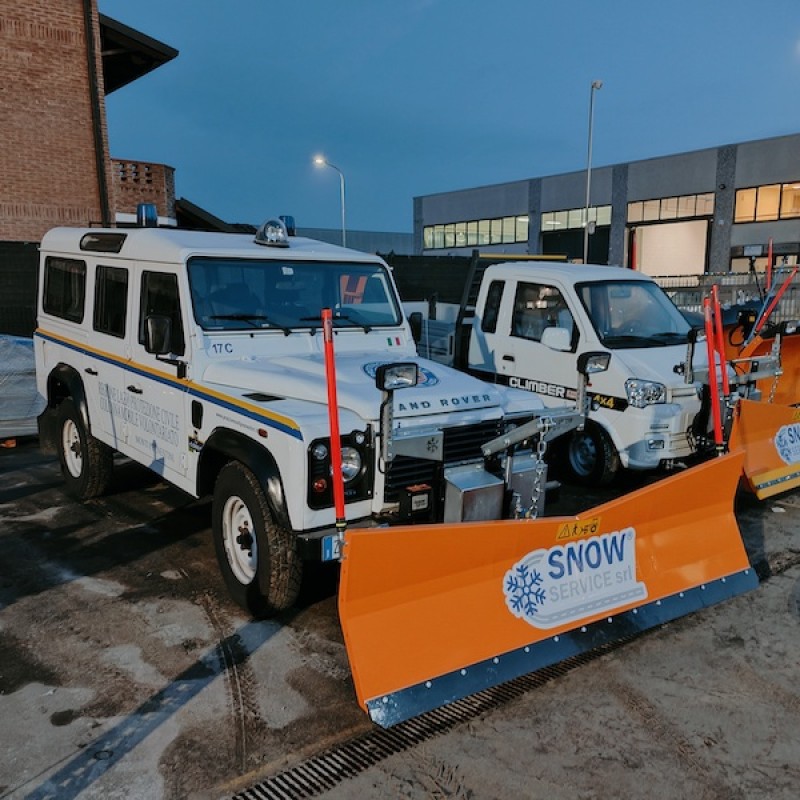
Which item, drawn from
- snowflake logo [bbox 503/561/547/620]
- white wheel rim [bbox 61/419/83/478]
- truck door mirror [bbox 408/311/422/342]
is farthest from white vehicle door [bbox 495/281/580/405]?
white wheel rim [bbox 61/419/83/478]

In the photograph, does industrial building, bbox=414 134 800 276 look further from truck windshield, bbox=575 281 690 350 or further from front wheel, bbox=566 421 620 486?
front wheel, bbox=566 421 620 486

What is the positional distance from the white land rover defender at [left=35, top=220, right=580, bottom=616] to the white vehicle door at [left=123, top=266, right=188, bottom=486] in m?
0.02

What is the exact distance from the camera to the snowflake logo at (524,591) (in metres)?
3.80

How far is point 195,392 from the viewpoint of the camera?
188 inches

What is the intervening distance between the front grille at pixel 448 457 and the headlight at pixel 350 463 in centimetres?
19

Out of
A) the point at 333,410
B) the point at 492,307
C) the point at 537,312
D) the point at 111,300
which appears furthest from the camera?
the point at 492,307

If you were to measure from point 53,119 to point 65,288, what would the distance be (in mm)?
9927

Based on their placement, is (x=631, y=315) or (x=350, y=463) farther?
(x=631, y=315)

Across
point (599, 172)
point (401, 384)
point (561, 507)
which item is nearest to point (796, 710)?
point (401, 384)

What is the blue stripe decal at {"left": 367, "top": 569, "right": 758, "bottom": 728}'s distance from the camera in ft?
10.9

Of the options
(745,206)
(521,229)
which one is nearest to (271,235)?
(745,206)

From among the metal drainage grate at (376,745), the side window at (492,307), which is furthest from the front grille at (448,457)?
the side window at (492,307)

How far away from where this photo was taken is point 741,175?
35938 mm

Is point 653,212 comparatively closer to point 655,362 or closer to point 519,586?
A: point 655,362
